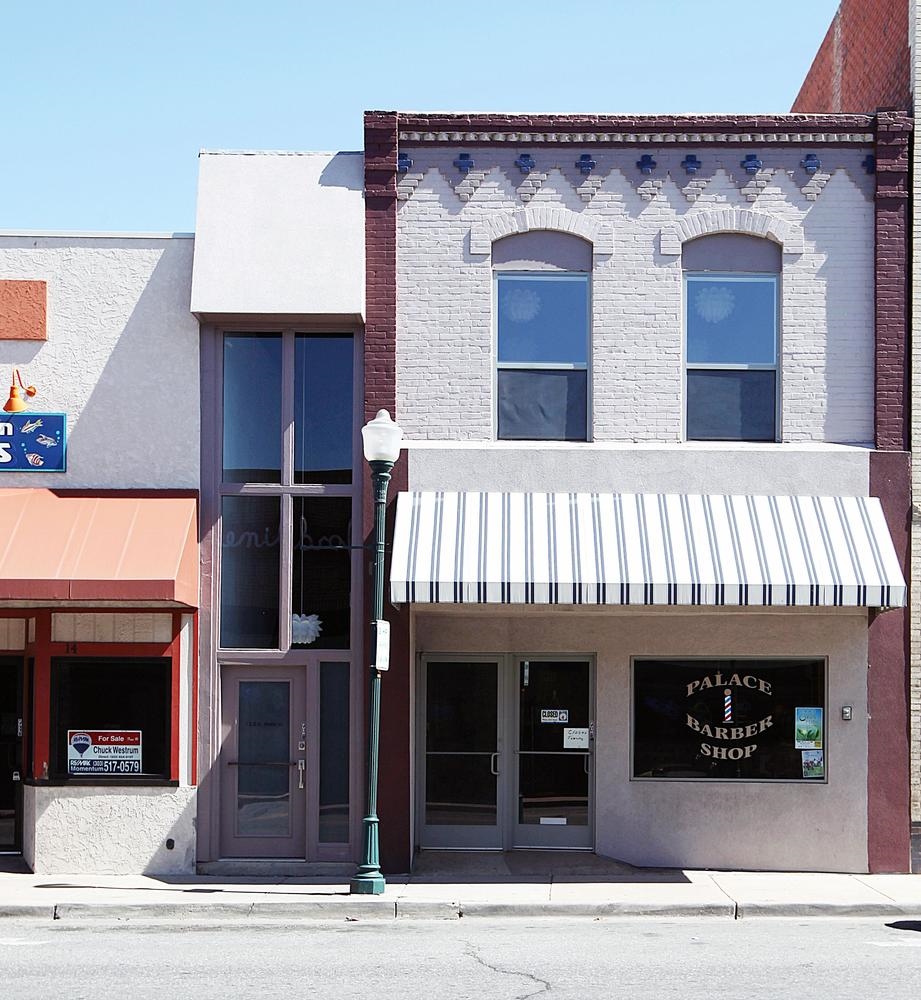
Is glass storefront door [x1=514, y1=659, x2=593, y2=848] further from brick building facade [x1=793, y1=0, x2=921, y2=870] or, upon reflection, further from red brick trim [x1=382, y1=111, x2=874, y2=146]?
red brick trim [x1=382, y1=111, x2=874, y2=146]

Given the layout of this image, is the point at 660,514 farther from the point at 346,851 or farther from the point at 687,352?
the point at 346,851

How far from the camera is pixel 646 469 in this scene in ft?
46.3

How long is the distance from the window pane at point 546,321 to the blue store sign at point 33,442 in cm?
478

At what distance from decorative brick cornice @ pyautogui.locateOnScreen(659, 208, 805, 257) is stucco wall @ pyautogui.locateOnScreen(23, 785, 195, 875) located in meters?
7.73

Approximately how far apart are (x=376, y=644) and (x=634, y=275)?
4910 millimetres

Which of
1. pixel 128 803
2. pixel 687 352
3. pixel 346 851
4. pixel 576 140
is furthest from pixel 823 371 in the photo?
pixel 128 803

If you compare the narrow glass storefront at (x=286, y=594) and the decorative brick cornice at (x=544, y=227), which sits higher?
the decorative brick cornice at (x=544, y=227)

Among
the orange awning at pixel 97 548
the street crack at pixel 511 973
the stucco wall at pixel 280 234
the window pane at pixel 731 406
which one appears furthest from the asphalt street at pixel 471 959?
the stucco wall at pixel 280 234

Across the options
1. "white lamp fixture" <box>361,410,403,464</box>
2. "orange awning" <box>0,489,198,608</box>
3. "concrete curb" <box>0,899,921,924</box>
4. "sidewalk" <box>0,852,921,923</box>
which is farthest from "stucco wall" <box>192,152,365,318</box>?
"concrete curb" <box>0,899,921,924</box>

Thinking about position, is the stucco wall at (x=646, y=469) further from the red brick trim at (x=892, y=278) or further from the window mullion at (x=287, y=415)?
the window mullion at (x=287, y=415)

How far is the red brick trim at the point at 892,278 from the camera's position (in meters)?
14.1

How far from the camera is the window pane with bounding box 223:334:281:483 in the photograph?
1435cm

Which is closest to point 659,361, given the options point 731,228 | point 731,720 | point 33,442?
point 731,228

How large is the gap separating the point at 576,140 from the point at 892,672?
6.54 m
